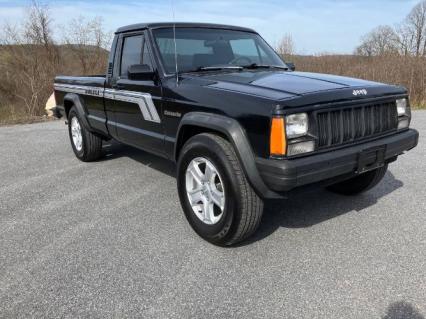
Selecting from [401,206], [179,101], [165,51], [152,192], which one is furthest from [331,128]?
[152,192]

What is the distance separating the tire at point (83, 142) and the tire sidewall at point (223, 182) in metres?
2.70

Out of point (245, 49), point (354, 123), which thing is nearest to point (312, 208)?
point (354, 123)

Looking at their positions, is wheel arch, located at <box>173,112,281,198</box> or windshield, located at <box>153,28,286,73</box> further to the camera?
windshield, located at <box>153,28,286,73</box>

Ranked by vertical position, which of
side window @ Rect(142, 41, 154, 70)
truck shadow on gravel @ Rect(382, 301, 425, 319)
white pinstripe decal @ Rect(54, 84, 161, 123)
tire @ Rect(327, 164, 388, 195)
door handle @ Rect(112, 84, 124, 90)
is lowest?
truck shadow on gravel @ Rect(382, 301, 425, 319)

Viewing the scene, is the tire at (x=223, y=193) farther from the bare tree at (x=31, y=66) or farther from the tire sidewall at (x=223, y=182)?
the bare tree at (x=31, y=66)

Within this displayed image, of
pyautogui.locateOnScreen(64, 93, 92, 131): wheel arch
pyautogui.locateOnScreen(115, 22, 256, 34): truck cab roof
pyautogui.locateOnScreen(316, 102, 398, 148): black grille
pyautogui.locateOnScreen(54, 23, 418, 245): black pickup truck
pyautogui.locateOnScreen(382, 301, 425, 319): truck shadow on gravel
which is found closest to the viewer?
pyautogui.locateOnScreen(382, 301, 425, 319): truck shadow on gravel

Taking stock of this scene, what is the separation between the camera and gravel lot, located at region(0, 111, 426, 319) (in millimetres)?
2416

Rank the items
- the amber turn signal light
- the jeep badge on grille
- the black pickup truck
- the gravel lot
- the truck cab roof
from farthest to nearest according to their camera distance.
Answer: the truck cab roof
the jeep badge on grille
the black pickup truck
the amber turn signal light
the gravel lot

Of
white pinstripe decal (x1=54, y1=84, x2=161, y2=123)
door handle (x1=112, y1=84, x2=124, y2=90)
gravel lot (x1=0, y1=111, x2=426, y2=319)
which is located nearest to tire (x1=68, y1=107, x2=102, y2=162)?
white pinstripe decal (x1=54, y1=84, x2=161, y2=123)

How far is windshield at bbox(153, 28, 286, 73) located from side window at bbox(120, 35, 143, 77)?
320mm

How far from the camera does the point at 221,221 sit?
3006 millimetres

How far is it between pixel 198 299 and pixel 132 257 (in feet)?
2.54

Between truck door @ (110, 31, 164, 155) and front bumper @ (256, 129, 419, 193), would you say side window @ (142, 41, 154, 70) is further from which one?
front bumper @ (256, 129, 419, 193)

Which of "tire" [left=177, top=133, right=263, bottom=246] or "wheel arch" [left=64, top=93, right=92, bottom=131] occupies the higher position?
"wheel arch" [left=64, top=93, right=92, bottom=131]
